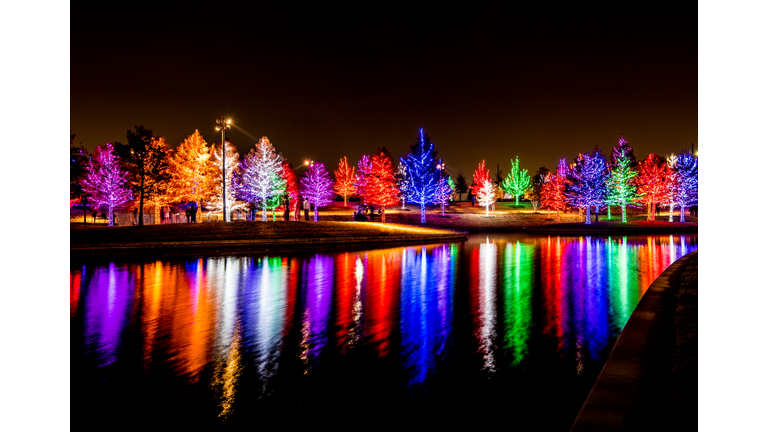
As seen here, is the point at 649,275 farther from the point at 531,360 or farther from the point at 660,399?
the point at 660,399

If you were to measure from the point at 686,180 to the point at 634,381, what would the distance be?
5515cm

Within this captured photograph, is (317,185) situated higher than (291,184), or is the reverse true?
(291,184)

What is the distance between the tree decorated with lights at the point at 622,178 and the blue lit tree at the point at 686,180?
4816mm

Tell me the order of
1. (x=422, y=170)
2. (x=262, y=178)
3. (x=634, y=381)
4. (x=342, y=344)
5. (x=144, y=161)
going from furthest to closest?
1. (x=422, y=170)
2. (x=262, y=178)
3. (x=144, y=161)
4. (x=342, y=344)
5. (x=634, y=381)

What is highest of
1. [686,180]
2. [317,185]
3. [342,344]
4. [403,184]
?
[317,185]

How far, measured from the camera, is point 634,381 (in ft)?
12.7

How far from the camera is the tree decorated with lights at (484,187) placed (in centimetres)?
6725

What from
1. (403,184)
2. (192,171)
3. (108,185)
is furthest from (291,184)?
(108,185)

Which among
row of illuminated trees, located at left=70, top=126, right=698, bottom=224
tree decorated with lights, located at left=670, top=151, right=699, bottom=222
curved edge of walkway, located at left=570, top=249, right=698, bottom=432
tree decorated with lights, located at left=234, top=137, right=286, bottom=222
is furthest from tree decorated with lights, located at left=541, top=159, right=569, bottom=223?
curved edge of walkway, located at left=570, top=249, right=698, bottom=432

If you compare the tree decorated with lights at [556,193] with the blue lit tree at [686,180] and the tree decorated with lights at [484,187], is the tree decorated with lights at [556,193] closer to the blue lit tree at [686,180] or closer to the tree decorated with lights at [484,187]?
the tree decorated with lights at [484,187]

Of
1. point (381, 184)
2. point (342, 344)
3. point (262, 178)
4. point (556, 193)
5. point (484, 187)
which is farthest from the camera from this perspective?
point (484, 187)

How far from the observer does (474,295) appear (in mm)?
9188

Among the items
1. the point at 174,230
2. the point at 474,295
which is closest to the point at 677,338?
the point at 474,295

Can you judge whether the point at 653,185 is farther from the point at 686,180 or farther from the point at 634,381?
the point at 634,381
